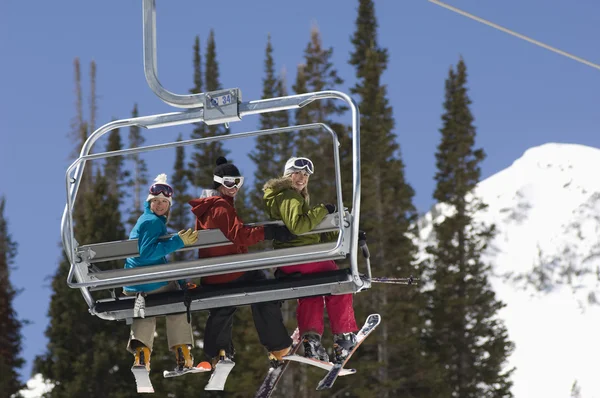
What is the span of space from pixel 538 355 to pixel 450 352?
83.7ft

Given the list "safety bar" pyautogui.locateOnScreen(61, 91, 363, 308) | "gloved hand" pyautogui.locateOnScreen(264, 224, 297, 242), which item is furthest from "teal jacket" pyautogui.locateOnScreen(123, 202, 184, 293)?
"gloved hand" pyautogui.locateOnScreen(264, 224, 297, 242)

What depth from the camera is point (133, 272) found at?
821 cm

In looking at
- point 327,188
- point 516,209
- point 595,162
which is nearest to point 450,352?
point 327,188

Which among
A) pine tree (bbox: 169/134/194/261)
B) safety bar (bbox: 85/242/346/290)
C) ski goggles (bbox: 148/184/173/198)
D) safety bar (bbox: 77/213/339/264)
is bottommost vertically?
safety bar (bbox: 85/242/346/290)

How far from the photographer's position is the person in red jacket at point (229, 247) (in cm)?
843

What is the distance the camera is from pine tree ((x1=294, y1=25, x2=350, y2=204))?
42438 millimetres

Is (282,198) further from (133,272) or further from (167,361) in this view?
(167,361)

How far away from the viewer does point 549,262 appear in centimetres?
9269

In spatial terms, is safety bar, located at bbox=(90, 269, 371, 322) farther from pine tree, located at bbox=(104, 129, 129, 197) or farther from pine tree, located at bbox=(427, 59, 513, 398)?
pine tree, located at bbox=(104, 129, 129, 197)

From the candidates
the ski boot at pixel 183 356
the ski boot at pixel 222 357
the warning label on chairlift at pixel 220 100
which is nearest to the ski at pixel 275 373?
the ski boot at pixel 222 357

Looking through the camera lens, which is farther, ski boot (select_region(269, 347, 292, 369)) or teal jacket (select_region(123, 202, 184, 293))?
ski boot (select_region(269, 347, 292, 369))

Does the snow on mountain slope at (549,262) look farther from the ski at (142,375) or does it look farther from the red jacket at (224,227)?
the red jacket at (224,227)

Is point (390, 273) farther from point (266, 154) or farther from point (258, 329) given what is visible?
point (258, 329)

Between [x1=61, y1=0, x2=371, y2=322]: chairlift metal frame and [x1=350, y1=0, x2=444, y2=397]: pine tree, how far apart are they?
107 ft
